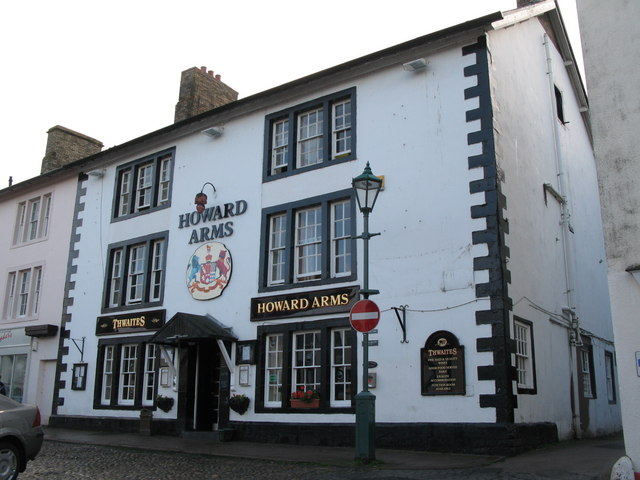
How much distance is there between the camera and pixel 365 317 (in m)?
11.7

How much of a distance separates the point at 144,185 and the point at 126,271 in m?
2.72

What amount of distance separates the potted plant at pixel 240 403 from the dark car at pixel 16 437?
6.78 m

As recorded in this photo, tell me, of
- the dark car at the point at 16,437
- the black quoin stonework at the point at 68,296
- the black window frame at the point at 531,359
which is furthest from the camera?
the black quoin stonework at the point at 68,296

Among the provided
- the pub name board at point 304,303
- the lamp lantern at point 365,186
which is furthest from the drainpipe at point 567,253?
the lamp lantern at point 365,186

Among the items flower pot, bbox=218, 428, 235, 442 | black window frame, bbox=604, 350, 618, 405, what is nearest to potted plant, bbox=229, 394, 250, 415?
flower pot, bbox=218, 428, 235, 442

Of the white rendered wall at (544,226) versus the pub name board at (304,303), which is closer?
the white rendered wall at (544,226)

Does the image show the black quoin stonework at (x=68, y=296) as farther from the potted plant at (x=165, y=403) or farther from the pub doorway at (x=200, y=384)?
the pub doorway at (x=200, y=384)

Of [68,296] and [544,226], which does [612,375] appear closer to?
[544,226]

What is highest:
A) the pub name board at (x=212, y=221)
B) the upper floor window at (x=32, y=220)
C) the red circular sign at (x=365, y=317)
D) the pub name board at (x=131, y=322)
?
the upper floor window at (x=32, y=220)

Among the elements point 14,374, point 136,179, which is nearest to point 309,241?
point 136,179

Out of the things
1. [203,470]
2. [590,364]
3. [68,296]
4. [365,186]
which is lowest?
[203,470]

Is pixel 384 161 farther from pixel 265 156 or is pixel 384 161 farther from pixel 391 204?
pixel 265 156

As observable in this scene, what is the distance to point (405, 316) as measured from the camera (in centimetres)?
1459

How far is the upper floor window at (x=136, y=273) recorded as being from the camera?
20094 millimetres
